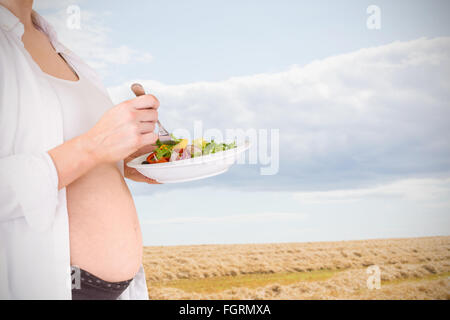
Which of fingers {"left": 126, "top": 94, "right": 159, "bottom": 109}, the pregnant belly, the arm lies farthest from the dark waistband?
fingers {"left": 126, "top": 94, "right": 159, "bottom": 109}

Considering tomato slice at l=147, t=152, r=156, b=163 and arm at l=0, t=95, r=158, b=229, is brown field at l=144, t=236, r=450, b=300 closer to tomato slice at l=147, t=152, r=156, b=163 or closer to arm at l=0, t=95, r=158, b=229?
tomato slice at l=147, t=152, r=156, b=163

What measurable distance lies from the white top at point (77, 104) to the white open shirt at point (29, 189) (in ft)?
0.16

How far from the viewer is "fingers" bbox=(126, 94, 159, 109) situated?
0.67 metres

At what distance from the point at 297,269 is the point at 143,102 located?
2.61m

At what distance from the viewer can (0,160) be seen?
0.61 meters

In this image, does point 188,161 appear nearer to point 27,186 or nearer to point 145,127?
point 145,127

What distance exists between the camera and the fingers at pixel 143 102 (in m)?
0.67

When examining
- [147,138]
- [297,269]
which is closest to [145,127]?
[147,138]

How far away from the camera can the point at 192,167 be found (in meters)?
0.83

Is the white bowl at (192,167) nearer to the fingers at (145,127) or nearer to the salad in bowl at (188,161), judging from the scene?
the salad in bowl at (188,161)
